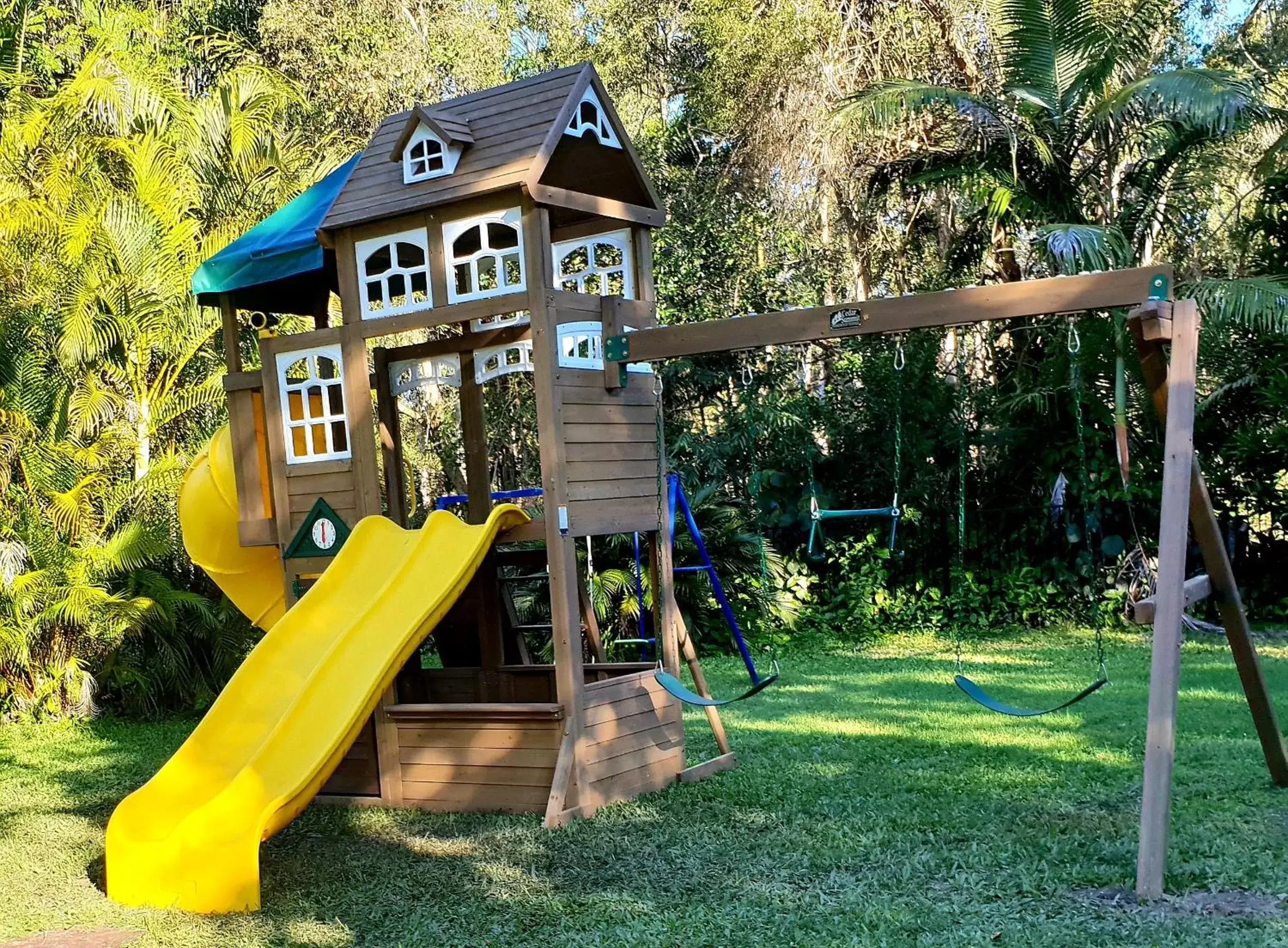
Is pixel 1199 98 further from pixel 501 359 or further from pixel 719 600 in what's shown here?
pixel 501 359

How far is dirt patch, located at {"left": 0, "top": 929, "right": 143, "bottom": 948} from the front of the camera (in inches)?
199

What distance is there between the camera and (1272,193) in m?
12.7

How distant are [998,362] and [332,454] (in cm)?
915

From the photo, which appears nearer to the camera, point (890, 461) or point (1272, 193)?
point (1272, 193)

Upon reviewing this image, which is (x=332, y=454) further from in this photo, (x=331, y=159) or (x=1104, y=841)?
(x=331, y=159)

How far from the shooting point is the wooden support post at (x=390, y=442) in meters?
8.28

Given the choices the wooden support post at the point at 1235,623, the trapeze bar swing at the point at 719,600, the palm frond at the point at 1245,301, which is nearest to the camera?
the wooden support post at the point at 1235,623

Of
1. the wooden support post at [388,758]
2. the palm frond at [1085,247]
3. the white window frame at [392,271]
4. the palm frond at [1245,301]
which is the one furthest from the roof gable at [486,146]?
the palm frond at [1245,301]

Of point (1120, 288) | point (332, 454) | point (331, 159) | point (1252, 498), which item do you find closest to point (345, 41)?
point (331, 159)

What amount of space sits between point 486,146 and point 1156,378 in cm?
388

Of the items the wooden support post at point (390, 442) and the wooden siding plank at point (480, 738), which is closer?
the wooden siding plank at point (480, 738)

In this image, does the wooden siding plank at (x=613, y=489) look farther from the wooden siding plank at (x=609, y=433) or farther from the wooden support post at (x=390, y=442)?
the wooden support post at (x=390, y=442)

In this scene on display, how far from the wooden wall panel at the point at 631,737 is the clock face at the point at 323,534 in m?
1.93

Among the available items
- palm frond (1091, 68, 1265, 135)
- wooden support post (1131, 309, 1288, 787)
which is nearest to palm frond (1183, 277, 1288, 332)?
palm frond (1091, 68, 1265, 135)
